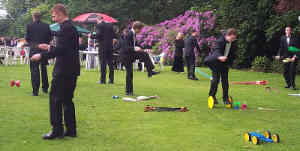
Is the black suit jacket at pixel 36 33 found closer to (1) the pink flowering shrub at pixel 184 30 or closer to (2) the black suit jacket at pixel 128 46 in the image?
(2) the black suit jacket at pixel 128 46

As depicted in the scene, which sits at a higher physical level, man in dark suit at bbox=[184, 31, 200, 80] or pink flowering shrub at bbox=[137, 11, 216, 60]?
pink flowering shrub at bbox=[137, 11, 216, 60]

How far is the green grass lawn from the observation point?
6061mm

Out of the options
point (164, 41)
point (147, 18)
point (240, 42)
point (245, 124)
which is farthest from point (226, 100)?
point (147, 18)

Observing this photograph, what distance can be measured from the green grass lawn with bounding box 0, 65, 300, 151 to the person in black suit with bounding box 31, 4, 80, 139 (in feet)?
1.33

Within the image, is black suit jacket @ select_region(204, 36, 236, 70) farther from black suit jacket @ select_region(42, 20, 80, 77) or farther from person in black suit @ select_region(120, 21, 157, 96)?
black suit jacket @ select_region(42, 20, 80, 77)

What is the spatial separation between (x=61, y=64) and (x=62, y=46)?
0.29m

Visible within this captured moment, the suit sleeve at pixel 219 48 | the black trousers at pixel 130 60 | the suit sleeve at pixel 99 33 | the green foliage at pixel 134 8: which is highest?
the green foliage at pixel 134 8

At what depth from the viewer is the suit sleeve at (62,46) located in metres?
6.15

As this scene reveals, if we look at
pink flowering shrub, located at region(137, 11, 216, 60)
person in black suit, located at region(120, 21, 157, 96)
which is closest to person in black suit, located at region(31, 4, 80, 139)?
person in black suit, located at region(120, 21, 157, 96)

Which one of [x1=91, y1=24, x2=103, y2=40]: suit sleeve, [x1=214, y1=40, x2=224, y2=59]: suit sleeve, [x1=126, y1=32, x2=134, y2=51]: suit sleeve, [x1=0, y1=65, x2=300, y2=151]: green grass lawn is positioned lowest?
[x1=0, y1=65, x2=300, y2=151]: green grass lawn

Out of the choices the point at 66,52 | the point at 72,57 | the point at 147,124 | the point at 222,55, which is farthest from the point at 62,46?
the point at 222,55

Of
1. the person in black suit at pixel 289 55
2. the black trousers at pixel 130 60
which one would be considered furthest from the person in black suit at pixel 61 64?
the person in black suit at pixel 289 55

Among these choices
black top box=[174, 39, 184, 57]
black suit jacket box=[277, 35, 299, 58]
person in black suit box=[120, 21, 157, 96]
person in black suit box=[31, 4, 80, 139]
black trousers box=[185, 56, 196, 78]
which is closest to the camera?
person in black suit box=[31, 4, 80, 139]

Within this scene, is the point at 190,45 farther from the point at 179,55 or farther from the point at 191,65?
the point at 179,55
